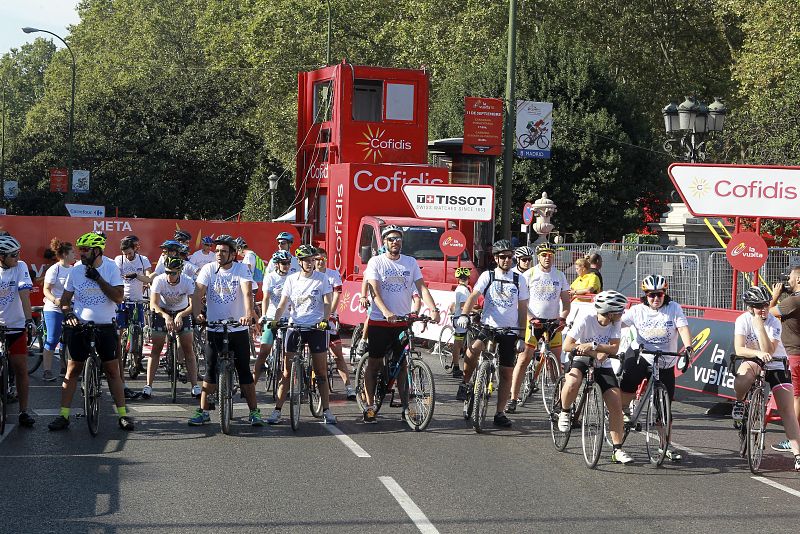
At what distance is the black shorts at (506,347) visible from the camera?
1156 cm

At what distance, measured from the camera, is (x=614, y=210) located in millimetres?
40156

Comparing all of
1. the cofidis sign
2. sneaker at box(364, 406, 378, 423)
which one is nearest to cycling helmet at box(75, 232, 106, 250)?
sneaker at box(364, 406, 378, 423)

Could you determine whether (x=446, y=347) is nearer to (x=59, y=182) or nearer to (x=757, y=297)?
(x=757, y=297)

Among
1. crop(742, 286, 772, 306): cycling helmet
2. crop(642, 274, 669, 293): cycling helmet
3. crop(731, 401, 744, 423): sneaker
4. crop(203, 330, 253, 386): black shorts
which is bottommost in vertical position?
crop(731, 401, 744, 423): sneaker

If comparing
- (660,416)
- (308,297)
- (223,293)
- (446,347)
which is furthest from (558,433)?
(446,347)

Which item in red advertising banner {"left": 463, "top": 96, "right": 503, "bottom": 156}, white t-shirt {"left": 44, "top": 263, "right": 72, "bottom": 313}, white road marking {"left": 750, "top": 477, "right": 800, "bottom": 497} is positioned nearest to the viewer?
white road marking {"left": 750, "top": 477, "right": 800, "bottom": 497}

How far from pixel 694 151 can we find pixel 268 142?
122 feet

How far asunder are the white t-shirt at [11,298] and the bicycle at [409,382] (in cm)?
338

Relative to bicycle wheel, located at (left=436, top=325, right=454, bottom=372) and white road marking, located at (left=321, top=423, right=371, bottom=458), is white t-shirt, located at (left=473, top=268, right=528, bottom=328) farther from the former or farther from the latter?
bicycle wheel, located at (left=436, top=325, right=454, bottom=372)

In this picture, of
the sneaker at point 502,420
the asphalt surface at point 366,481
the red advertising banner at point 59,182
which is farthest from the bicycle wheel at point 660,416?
the red advertising banner at point 59,182

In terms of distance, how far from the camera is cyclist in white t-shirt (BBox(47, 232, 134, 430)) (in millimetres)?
10758

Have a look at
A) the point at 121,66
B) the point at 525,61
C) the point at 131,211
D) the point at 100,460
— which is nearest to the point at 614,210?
the point at 525,61

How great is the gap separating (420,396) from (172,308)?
137 inches

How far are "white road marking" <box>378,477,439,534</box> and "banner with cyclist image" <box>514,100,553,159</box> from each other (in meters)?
16.0
